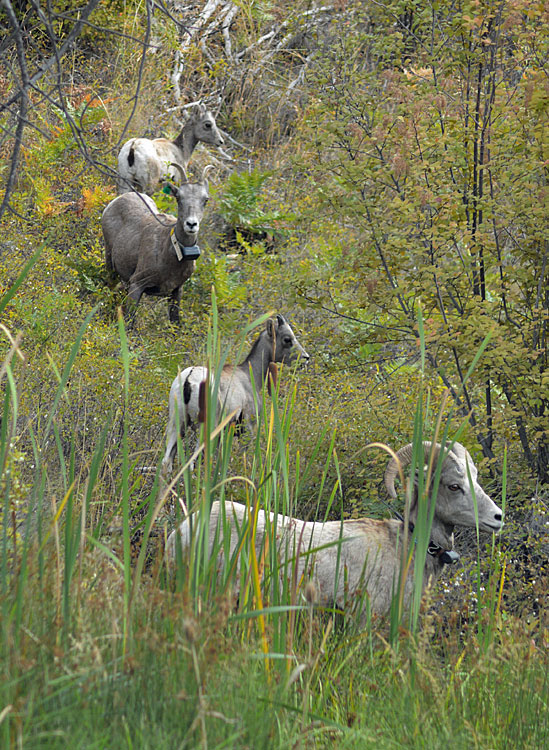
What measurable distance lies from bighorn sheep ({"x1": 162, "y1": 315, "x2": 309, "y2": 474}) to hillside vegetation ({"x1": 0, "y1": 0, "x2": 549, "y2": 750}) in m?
0.29

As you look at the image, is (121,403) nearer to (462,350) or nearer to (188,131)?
(462,350)

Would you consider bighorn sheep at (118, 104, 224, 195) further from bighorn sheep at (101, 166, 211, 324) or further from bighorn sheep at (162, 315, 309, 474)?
bighorn sheep at (162, 315, 309, 474)

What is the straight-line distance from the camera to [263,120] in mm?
15797

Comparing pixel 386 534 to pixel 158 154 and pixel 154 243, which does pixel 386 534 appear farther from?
pixel 158 154

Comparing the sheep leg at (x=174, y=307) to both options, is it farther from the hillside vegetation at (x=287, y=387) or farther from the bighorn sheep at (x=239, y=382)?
the bighorn sheep at (x=239, y=382)

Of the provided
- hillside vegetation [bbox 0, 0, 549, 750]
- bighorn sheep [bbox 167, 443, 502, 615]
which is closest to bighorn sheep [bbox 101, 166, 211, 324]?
hillside vegetation [bbox 0, 0, 549, 750]

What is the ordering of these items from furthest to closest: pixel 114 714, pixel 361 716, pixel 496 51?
pixel 496 51
pixel 361 716
pixel 114 714

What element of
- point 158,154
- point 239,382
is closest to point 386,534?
point 239,382

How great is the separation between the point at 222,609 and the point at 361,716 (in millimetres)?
766

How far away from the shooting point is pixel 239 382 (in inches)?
270

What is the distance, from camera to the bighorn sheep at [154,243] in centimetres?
891

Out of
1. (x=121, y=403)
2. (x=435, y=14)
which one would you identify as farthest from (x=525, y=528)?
(x=435, y=14)

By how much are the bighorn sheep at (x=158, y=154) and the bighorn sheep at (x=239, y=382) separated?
4.73 metres

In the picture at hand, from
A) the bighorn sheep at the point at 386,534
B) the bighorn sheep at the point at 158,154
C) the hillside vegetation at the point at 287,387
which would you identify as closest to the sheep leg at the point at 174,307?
the hillside vegetation at the point at 287,387
